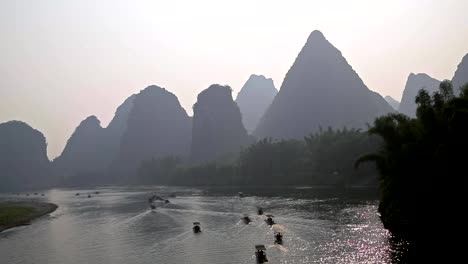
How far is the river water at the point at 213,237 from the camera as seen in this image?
104ft

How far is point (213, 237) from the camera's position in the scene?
40656mm

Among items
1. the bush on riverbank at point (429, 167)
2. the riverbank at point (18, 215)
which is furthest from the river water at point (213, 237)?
the riverbank at point (18, 215)

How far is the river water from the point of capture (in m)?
31.6

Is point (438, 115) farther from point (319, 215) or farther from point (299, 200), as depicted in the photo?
point (299, 200)

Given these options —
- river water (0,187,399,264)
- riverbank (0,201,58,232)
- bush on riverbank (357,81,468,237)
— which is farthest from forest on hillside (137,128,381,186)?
riverbank (0,201,58,232)

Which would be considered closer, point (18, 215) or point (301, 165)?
point (18, 215)

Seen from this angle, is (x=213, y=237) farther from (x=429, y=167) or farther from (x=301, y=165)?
(x=301, y=165)

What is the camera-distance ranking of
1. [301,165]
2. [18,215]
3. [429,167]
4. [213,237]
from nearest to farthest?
1. [429,167]
2. [213,237]
3. [18,215]
4. [301,165]

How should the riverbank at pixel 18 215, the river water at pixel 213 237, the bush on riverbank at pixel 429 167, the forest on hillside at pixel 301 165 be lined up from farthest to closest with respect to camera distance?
the forest on hillside at pixel 301 165, the riverbank at pixel 18 215, the river water at pixel 213 237, the bush on riverbank at pixel 429 167

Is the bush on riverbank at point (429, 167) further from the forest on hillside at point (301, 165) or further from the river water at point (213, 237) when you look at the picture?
the forest on hillside at point (301, 165)

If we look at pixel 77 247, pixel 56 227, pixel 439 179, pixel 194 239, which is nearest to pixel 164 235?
pixel 194 239

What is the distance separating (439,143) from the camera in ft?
99.6

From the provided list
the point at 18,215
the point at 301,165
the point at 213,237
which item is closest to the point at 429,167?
the point at 213,237

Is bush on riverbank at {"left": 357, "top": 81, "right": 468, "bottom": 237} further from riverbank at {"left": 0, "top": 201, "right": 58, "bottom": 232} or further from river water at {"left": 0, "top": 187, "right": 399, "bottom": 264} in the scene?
riverbank at {"left": 0, "top": 201, "right": 58, "bottom": 232}
